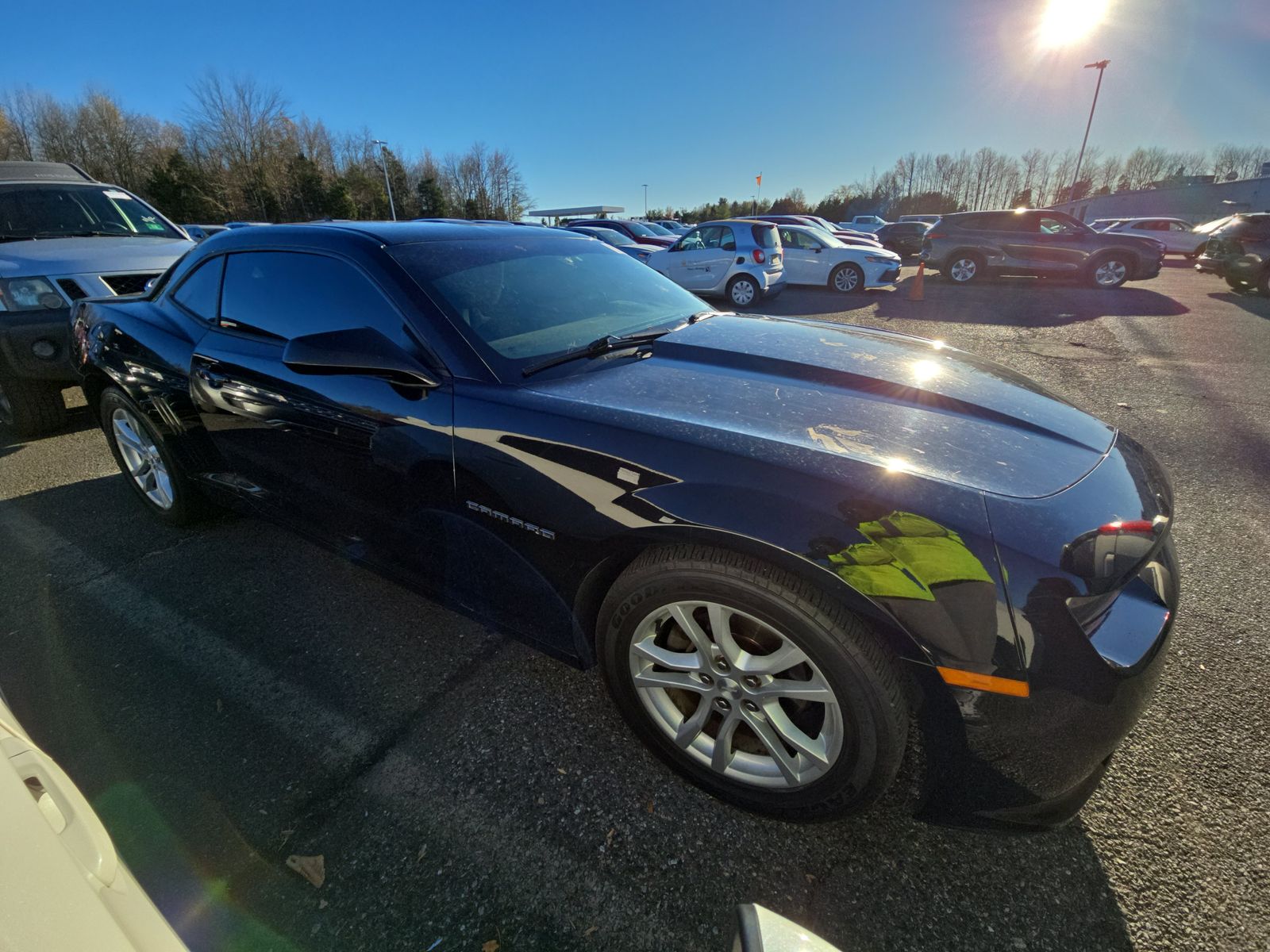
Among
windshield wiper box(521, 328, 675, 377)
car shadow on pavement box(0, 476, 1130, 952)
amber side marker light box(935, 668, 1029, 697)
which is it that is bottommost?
car shadow on pavement box(0, 476, 1130, 952)

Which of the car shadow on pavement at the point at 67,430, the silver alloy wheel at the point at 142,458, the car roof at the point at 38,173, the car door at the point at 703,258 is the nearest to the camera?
the silver alloy wheel at the point at 142,458

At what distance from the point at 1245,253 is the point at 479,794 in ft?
56.1

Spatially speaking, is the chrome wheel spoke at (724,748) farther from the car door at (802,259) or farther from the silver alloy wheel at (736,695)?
the car door at (802,259)

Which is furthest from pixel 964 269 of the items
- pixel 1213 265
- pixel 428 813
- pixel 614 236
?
pixel 428 813

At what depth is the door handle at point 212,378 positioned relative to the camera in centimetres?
259

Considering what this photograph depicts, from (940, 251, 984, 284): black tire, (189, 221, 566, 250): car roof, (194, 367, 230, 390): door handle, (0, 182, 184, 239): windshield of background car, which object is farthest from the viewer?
(940, 251, 984, 284): black tire

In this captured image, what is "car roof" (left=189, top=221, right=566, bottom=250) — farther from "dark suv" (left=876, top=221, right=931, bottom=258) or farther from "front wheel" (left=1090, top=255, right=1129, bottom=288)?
"dark suv" (left=876, top=221, right=931, bottom=258)

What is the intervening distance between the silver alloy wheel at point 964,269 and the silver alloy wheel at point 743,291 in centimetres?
669

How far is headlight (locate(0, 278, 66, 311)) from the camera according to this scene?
429cm

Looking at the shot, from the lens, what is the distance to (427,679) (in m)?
2.24

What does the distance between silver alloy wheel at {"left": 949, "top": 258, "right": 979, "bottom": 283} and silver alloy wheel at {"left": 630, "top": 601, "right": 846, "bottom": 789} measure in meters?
15.3

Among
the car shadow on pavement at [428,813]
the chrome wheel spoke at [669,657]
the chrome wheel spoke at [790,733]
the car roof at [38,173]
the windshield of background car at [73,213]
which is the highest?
the car roof at [38,173]

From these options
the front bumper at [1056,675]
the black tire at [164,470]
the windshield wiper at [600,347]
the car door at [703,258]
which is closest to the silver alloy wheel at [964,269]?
the car door at [703,258]

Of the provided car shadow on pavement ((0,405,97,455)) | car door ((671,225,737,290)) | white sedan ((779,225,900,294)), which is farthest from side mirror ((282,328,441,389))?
white sedan ((779,225,900,294))
